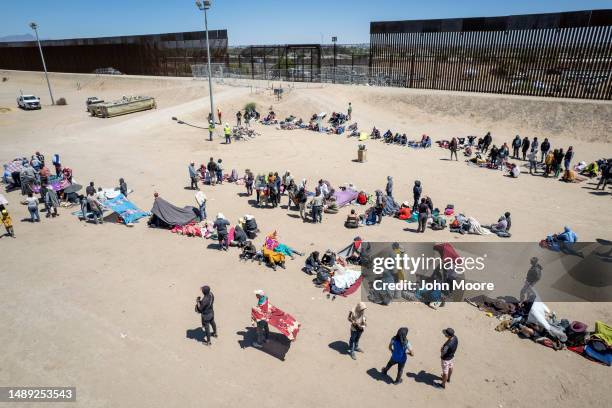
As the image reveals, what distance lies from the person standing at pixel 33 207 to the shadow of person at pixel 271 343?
10.9m

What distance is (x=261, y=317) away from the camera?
8164mm

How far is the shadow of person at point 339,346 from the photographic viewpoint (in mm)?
8462

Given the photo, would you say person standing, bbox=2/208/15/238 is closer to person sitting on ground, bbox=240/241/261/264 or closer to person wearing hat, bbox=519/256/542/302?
person sitting on ground, bbox=240/241/261/264

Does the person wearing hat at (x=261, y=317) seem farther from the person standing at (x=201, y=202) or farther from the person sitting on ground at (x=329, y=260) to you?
the person standing at (x=201, y=202)

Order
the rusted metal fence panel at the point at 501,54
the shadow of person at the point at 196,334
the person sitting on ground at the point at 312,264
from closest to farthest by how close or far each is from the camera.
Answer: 1. the shadow of person at the point at 196,334
2. the person sitting on ground at the point at 312,264
3. the rusted metal fence panel at the point at 501,54

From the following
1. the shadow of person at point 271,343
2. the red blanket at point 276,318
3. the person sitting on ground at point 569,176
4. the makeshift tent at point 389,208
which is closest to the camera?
the red blanket at point 276,318

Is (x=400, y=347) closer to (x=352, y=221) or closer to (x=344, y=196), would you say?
(x=352, y=221)

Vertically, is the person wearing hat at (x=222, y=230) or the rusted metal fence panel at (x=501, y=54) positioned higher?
the rusted metal fence panel at (x=501, y=54)

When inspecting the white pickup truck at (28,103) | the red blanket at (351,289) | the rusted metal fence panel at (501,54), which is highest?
the rusted metal fence panel at (501,54)

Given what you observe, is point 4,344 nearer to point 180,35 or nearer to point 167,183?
point 167,183

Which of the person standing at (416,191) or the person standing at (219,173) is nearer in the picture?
the person standing at (416,191)

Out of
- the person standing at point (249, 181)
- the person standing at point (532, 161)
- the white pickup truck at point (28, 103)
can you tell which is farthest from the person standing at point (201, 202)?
the white pickup truck at point (28, 103)

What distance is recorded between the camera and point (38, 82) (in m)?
68.2

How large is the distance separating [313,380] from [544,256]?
924cm
